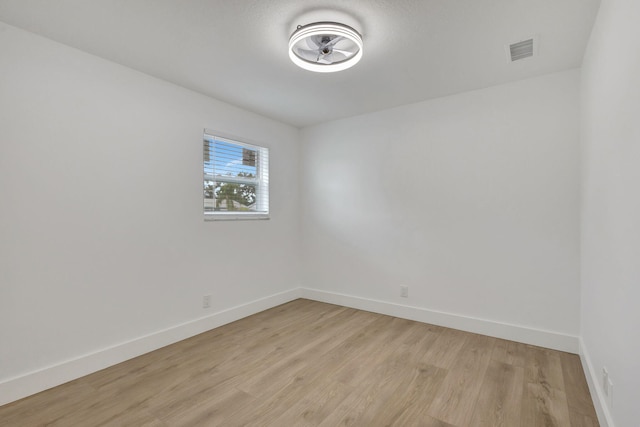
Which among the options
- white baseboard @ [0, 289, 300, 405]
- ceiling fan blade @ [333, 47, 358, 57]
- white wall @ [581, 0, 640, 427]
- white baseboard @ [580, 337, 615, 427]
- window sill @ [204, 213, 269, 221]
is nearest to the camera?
white wall @ [581, 0, 640, 427]

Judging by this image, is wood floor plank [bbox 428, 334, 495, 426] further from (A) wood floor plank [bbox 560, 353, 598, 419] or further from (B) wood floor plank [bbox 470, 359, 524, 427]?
(A) wood floor plank [bbox 560, 353, 598, 419]

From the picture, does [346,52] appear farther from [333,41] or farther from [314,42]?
[314,42]

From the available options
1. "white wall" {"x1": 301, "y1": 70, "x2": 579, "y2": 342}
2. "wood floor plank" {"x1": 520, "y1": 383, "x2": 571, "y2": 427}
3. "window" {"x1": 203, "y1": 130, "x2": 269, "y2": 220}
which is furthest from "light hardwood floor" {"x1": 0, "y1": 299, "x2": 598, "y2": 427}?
"window" {"x1": 203, "y1": 130, "x2": 269, "y2": 220}

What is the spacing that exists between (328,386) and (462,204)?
7.23 ft

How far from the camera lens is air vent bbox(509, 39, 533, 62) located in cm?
221

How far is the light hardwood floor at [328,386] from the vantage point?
5.88ft

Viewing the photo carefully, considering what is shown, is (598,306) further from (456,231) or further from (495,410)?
(456,231)

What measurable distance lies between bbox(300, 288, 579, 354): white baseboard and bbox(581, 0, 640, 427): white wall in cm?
52

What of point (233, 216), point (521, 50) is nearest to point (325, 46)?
point (521, 50)

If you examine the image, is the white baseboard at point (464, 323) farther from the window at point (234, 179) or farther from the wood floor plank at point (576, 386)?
the window at point (234, 179)

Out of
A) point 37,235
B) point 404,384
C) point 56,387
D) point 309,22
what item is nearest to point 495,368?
point 404,384

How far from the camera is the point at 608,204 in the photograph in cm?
161

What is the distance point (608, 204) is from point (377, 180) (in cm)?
229

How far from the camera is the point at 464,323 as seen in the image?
3.11 meters
